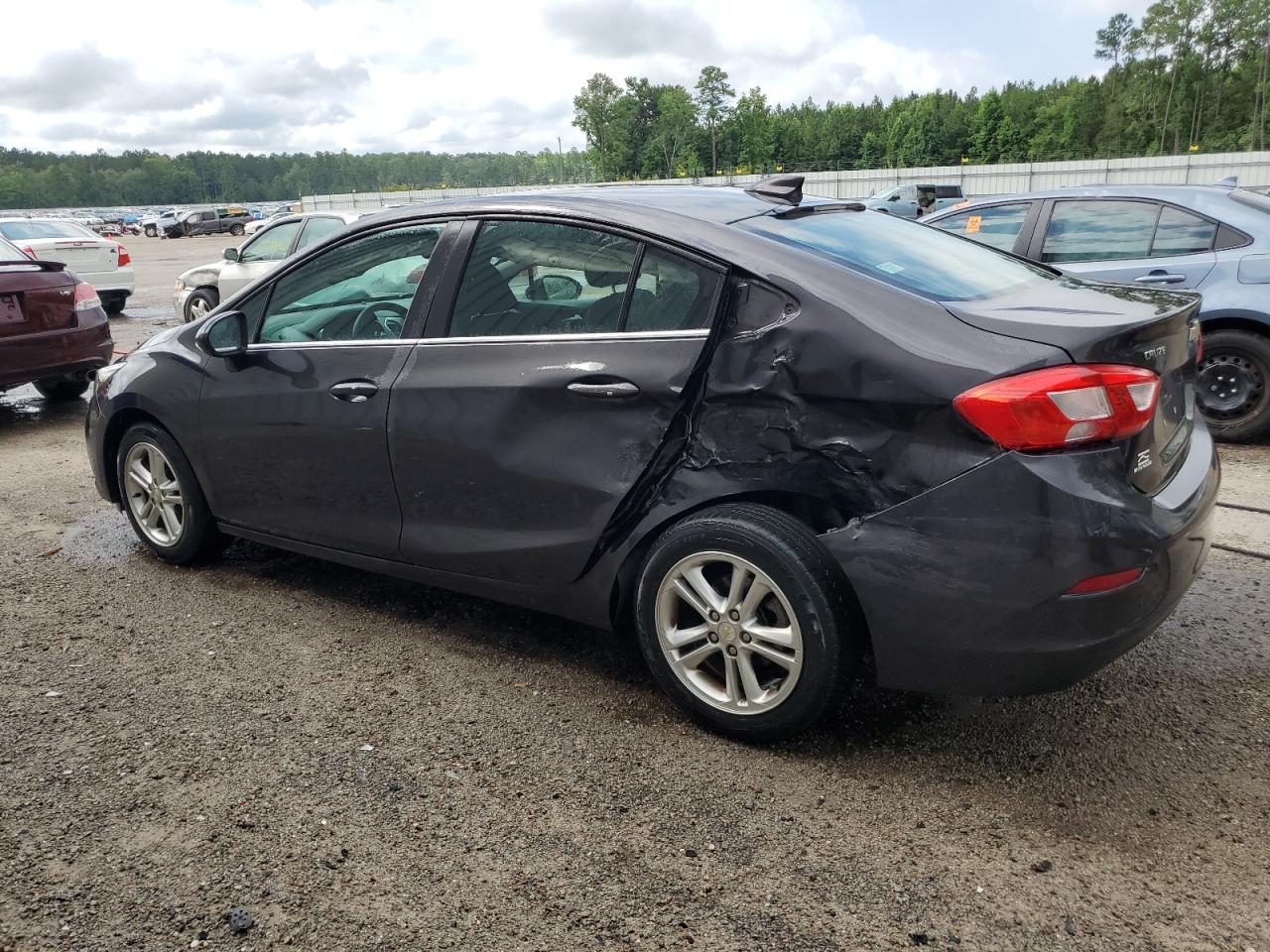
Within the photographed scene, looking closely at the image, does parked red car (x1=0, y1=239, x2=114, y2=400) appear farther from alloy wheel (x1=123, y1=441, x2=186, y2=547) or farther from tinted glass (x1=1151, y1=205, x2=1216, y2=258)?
tinted glass (x1=1151, y1=205, x2=1216, y2=258)

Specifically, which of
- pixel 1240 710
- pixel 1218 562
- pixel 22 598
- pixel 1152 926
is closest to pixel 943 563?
pixel 1152 926

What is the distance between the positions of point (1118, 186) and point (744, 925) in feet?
19.9

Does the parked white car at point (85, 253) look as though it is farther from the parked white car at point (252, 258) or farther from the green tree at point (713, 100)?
the green tree at point (713, 100)

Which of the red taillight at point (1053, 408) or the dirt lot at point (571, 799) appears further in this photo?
the red taillight at point (1053, 408)

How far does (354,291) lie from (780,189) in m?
1.66

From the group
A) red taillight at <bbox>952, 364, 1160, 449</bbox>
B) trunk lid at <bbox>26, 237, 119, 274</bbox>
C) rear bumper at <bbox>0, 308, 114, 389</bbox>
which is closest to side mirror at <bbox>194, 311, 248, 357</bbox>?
red taillight at <bbox>952, 364, 1160, 449</bbox>

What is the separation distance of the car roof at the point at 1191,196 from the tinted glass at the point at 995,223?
0.09 metres

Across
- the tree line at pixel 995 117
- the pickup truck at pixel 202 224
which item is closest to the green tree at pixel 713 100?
the tree line at pixel 995 117

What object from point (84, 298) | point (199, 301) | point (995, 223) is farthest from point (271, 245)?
point (995, 223)

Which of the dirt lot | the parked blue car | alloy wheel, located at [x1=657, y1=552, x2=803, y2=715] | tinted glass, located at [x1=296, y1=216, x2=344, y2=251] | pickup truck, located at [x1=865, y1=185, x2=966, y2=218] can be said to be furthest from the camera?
pickup truck, located at [x1=865, y1=185, x2=966, y2=218]

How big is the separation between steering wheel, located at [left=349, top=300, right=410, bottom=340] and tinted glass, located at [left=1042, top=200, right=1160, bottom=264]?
15.8 ft

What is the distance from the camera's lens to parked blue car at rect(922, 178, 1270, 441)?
242 inches

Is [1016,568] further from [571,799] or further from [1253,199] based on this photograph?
[1253,199]

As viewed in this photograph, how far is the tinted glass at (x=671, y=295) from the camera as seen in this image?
3.02m
